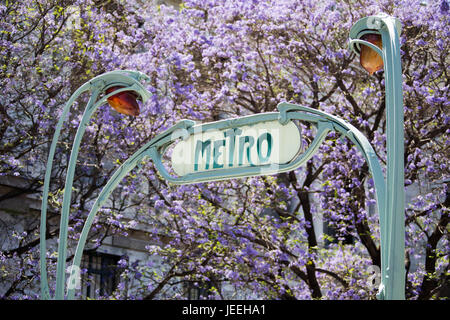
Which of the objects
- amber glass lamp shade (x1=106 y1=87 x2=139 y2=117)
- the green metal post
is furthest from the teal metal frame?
amber glass lamp shade (x1=106 y1=87 x2=139 y2=117)

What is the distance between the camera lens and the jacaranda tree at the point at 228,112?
14859mm

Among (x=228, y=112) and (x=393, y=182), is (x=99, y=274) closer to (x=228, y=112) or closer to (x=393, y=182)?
(x=228, y=112)

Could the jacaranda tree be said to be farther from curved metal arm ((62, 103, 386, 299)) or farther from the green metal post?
the green metal post

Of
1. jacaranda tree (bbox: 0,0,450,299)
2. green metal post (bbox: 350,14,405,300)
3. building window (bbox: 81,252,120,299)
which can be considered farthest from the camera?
building window (bbox: 81,252,120,299)

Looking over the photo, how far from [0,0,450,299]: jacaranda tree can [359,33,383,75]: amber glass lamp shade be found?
7.78m

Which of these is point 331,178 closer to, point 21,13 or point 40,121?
point 40,121

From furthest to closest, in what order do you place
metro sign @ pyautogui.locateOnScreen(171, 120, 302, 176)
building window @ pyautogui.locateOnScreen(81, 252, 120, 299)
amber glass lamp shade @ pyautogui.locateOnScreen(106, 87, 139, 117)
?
1. building window @ pyautogui.locateOnScreen(81, 252, 120, 299)
2. amber glass lamp shade @ pyautogui.locateOnScreen(106, 87, 139, 117)
3. metro sign @ pyautogui.locateOnScreen(171, 120, 302, 176)

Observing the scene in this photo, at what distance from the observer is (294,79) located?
640 inches

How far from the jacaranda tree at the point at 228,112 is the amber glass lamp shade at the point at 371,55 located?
7.78 m

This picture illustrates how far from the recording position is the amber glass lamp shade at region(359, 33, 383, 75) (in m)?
6.86

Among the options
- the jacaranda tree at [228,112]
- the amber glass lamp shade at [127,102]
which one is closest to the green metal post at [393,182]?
the amber glass lamp shade at [127,102]

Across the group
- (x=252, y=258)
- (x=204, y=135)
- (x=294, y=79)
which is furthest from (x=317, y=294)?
(x=204, y=135)

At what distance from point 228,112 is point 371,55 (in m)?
9.92

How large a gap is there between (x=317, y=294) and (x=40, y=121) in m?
6.11
